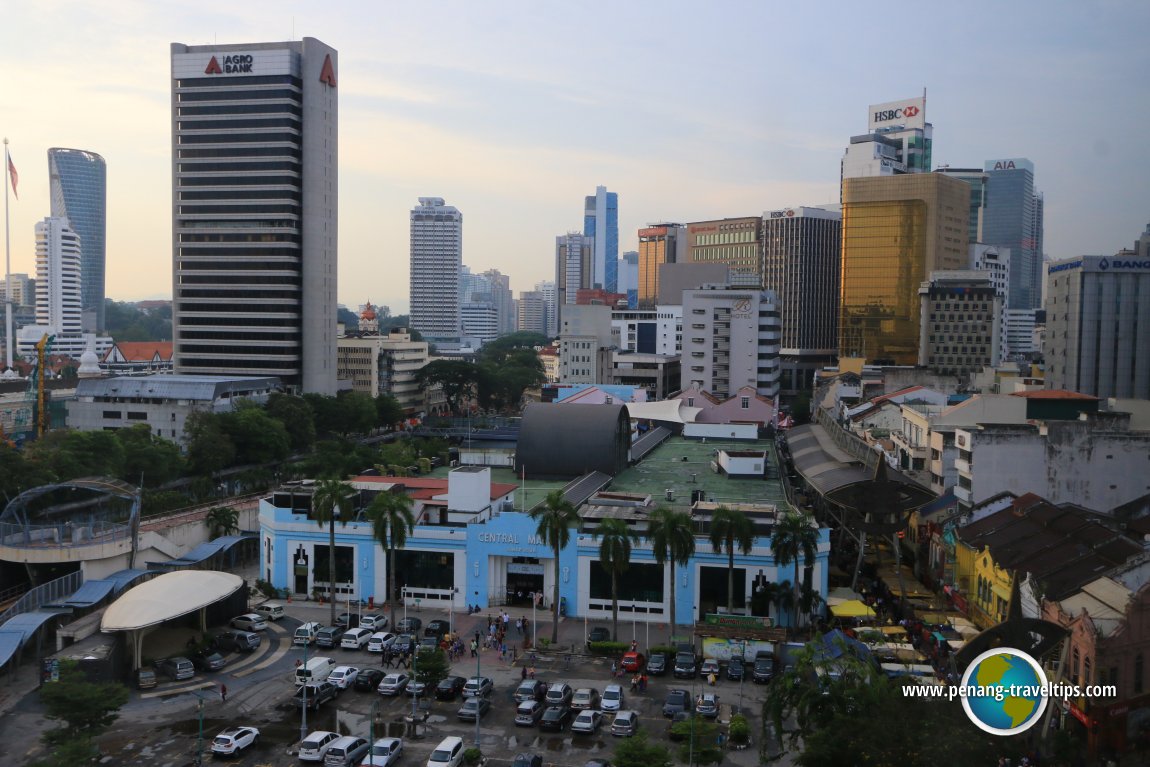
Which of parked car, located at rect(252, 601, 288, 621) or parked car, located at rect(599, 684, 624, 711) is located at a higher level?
parked car, located at rect(599, 684, 624, 711)

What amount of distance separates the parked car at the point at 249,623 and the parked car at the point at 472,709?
1412cm

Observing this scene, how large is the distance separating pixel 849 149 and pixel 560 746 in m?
182

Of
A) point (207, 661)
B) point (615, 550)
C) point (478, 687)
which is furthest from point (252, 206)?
point (478, 687)

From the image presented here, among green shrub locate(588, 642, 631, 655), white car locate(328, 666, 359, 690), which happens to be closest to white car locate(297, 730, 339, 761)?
white car locate(328, 666, 359, 690)

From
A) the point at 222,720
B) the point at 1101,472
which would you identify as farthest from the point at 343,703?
the point at 1101,472

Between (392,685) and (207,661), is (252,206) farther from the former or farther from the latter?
(392,685)

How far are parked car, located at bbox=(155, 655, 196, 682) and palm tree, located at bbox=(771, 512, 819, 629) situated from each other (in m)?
25.5

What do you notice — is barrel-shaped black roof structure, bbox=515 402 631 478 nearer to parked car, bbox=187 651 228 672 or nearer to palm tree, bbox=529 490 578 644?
palm tree, bbox=529 490 578 644

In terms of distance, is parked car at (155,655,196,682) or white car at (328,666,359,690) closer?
white car at (328,666,359,690)

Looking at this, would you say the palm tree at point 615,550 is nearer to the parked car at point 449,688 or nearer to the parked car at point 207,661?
the parked car at point 449,688

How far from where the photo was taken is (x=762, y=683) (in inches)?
1565

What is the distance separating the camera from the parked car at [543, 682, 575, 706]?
36750mm

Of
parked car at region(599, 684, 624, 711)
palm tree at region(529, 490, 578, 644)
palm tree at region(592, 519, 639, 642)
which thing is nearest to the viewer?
parked car at region(599, 684, 624, 711)

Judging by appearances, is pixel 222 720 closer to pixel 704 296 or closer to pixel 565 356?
pixel 704 296
